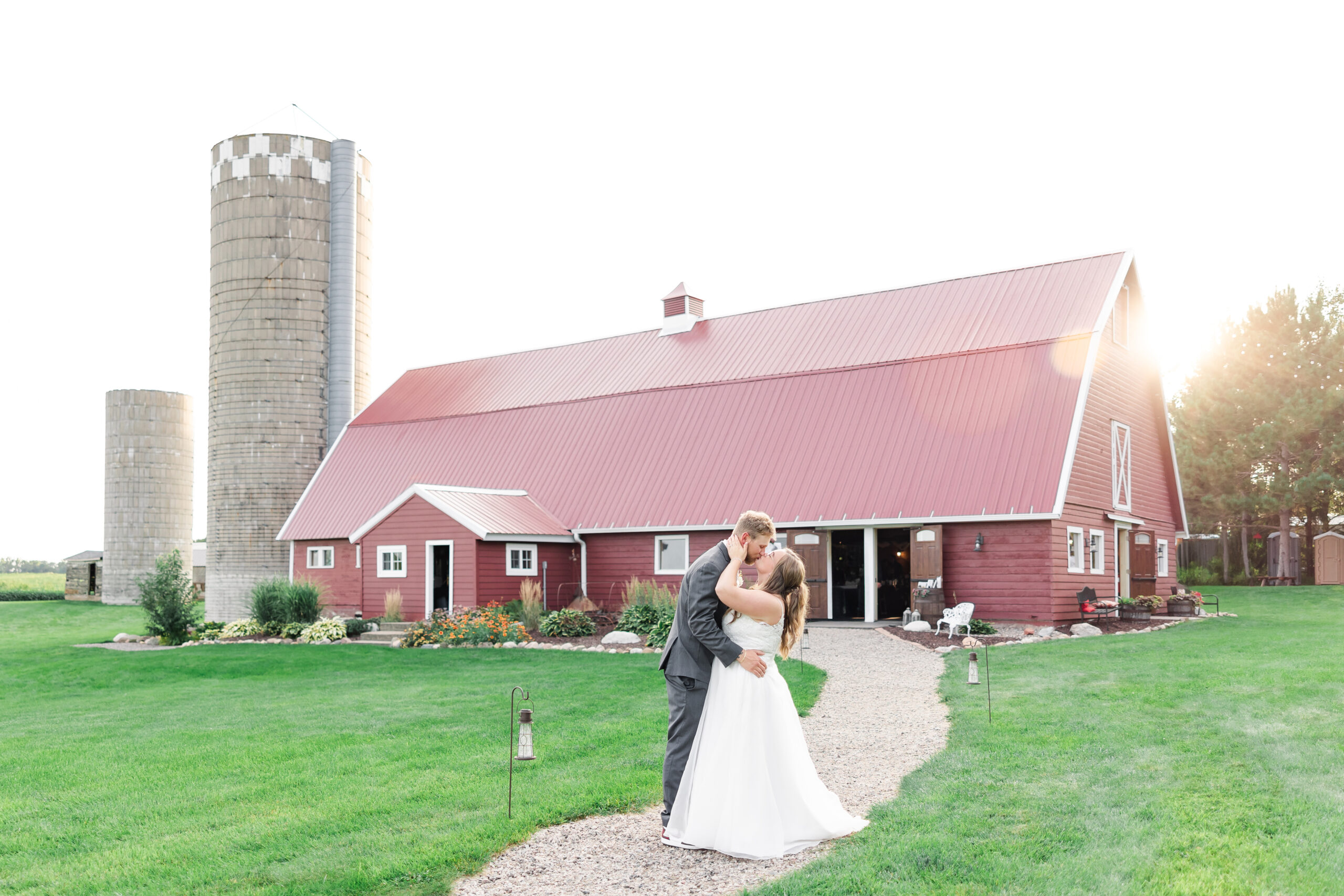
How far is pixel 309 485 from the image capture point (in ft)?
101

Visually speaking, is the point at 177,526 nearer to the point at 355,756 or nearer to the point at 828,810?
the point at 355,756

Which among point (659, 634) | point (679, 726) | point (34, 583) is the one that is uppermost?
point (679, 726)

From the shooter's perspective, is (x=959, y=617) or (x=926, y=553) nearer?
(x=959, y=617)

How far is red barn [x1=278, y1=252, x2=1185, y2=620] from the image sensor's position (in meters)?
20.7

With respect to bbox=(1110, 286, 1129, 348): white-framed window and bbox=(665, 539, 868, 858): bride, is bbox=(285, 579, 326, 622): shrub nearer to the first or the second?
bbox=(1110, 286, 1129, 348): white-framed window

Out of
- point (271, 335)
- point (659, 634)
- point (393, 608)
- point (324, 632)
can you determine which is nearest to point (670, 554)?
point (659, 634)

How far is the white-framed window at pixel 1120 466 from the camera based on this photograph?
2312cm

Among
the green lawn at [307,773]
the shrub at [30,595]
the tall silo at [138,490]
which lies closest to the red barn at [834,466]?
the green lawn at [307,773]

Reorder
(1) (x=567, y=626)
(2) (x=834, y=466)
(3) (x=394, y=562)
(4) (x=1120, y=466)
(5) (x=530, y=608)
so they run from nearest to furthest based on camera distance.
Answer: (1) (x=567, y=626) → (5) (x=530, y=608) → (2) (x=834, y=466) → (4) (x=1120, y=466) → (3) (x=394, y=562)

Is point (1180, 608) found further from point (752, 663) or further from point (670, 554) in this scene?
point (752, 663)

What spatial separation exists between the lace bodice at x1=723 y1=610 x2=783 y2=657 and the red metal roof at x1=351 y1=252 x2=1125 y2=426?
17511 millimetres

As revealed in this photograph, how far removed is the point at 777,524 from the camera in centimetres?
2177

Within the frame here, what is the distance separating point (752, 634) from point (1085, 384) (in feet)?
54.3

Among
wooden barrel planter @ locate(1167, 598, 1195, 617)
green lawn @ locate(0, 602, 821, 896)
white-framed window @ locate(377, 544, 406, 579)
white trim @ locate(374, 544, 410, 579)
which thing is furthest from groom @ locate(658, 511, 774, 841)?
wooden barrel planter @ locate(1167, 598, 1195, 617)
